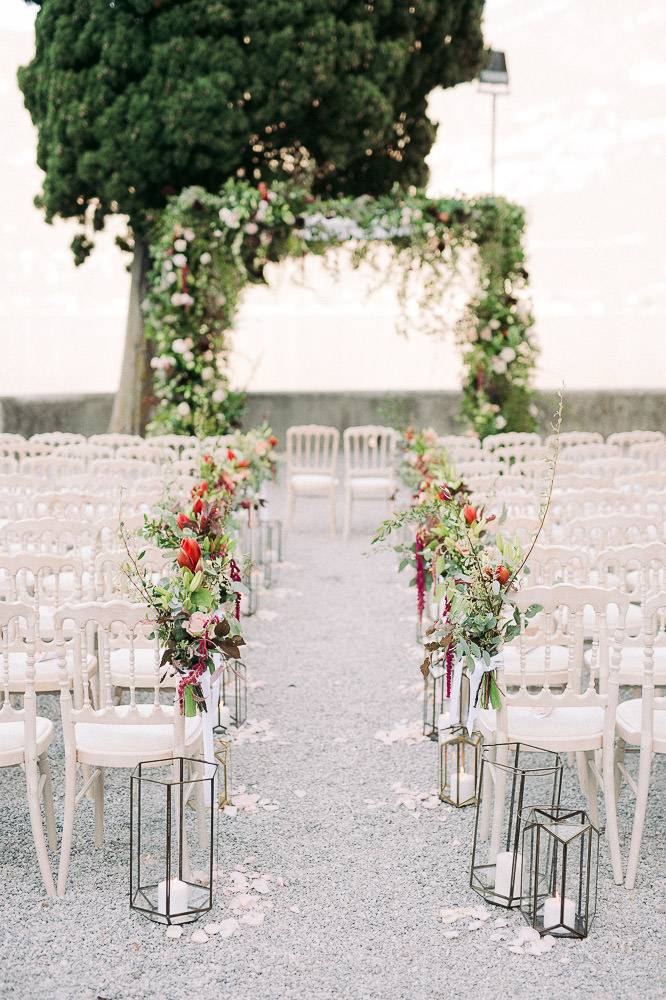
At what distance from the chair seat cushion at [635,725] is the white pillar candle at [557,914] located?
1.74ft

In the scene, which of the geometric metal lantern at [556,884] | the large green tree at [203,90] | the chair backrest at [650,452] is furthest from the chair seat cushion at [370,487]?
the geometric metal lantern at [556,884]

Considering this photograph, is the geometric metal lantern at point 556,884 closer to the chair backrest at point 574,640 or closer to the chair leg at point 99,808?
the chair backrest at point 574,640

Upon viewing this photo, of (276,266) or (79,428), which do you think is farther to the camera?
(79,428)

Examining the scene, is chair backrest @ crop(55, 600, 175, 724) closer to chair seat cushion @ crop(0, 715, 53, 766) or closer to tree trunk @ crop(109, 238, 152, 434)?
chair seat cushion @ crop(0, 715, 53, 766)

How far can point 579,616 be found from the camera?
125 inches

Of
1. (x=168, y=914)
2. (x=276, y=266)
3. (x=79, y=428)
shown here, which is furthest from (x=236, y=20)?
(x=168, y=914)

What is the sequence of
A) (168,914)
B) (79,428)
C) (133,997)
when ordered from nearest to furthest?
(133,997), (168,914), (79,428)

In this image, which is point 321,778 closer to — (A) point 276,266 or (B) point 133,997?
(B) point 133,997

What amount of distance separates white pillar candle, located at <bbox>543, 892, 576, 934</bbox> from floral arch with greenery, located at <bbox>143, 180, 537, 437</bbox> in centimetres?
692

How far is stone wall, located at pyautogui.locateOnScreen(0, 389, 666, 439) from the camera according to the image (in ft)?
41.5

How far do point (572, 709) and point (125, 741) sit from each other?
4.59 ft

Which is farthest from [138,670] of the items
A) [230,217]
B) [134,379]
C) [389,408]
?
[389,408]

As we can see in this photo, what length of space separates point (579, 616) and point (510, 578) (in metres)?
0.24

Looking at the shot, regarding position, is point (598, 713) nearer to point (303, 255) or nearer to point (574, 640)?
point (574, 640)
